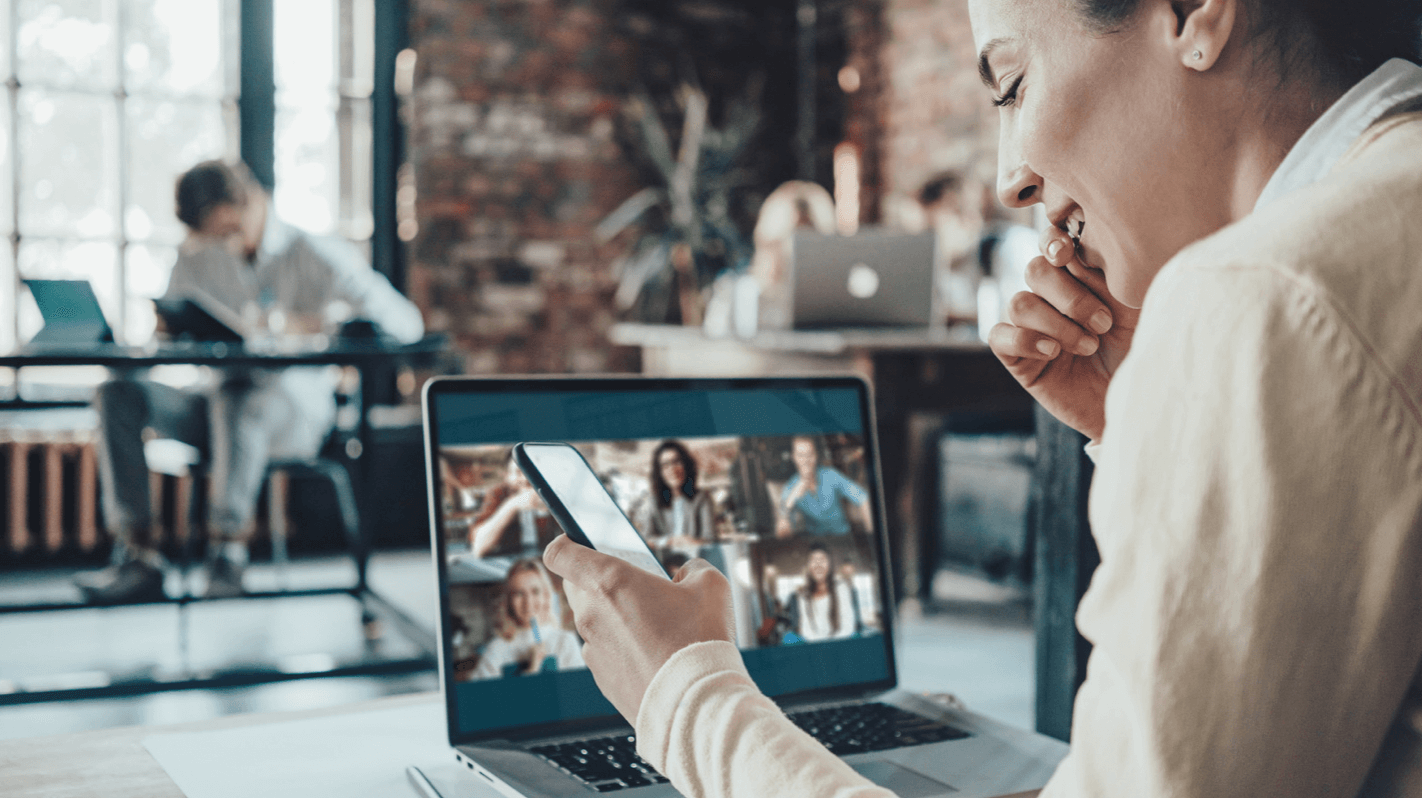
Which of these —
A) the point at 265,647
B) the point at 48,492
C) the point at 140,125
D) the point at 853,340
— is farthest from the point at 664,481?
the point at 140,125

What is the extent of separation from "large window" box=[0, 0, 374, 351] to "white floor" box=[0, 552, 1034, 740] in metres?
1.38

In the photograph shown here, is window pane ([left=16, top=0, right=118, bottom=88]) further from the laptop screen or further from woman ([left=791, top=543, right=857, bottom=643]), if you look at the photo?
woman ([left=791, top=543, right=857, bottom=643])

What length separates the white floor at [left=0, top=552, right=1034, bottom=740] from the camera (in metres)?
2.68

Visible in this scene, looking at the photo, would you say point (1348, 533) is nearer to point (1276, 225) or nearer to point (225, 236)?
point (1276, 225)

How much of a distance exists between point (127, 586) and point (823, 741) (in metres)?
3.01

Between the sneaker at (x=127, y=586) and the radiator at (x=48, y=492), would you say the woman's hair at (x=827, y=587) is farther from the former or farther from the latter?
the radiator at (x=48, y=492)

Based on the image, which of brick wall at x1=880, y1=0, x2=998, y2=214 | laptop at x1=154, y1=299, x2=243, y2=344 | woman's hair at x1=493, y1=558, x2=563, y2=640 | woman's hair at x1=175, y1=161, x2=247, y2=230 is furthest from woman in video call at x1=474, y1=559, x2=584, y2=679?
brick wall at x1=880, y1=0, x2=998, y2=214

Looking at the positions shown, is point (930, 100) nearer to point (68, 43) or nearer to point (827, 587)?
point (68, 43)

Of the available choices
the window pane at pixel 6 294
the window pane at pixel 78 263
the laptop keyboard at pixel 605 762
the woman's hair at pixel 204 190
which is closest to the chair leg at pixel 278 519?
the woman's hair at pixel 204 190

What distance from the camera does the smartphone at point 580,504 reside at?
2.09 ft

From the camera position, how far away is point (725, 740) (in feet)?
1.69

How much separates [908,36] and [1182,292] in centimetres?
575

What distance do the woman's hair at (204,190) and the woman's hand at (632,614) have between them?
130 inches

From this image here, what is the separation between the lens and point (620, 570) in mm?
579
